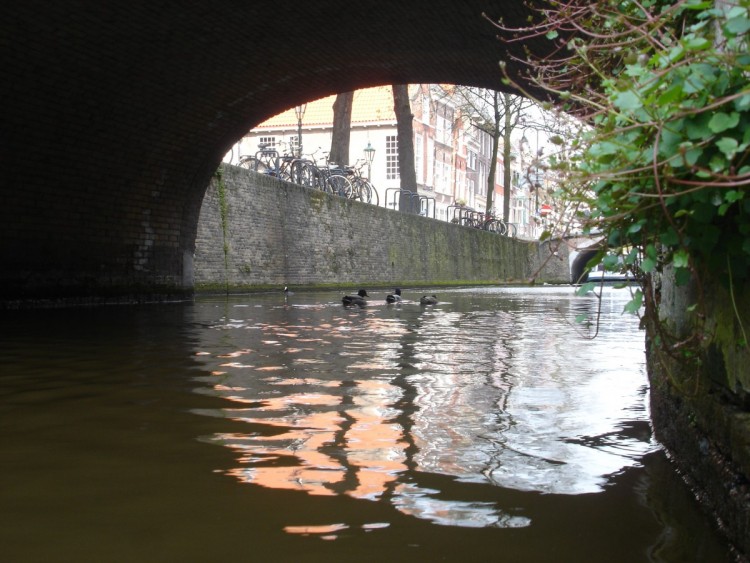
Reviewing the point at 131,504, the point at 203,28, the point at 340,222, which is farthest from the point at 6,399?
the point at 340,222

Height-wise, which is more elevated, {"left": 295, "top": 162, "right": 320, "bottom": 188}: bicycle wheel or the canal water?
{"left": 295, "top": 162, "right": 320, "bottom": 188}: bicycle wheel

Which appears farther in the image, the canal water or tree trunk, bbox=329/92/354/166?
tree trunk, bbox=329/92/354/166

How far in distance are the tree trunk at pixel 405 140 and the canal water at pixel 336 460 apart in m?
21.7

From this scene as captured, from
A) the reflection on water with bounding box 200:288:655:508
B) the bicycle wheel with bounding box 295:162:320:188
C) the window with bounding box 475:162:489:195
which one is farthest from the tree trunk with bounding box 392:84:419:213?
the window with bounding box 475:162:489:195

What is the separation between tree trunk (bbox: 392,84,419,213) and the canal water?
21748mm

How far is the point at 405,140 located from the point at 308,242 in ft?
23.1

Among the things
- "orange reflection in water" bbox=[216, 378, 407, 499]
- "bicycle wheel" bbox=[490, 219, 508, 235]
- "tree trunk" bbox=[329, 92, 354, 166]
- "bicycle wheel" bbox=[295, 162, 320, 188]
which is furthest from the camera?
"bicycle wheel" bbox=[490, 219, 508, 235]

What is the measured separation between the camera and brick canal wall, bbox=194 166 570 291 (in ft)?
64.0

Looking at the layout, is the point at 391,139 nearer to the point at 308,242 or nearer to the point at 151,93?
the point at 308,242

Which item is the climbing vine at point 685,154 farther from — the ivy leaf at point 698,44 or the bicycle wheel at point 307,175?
the bicycle wheel at point 307,175

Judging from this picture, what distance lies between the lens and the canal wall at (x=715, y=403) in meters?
2.42

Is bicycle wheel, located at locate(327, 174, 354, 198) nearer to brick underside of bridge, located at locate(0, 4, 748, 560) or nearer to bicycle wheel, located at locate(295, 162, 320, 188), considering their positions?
bicycle wheel, located at locate(295, 162, 320, 188)

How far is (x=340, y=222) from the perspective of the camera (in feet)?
82.6

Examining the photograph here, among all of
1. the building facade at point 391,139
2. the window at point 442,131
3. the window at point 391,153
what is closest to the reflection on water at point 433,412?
the building facade at point 391,139
